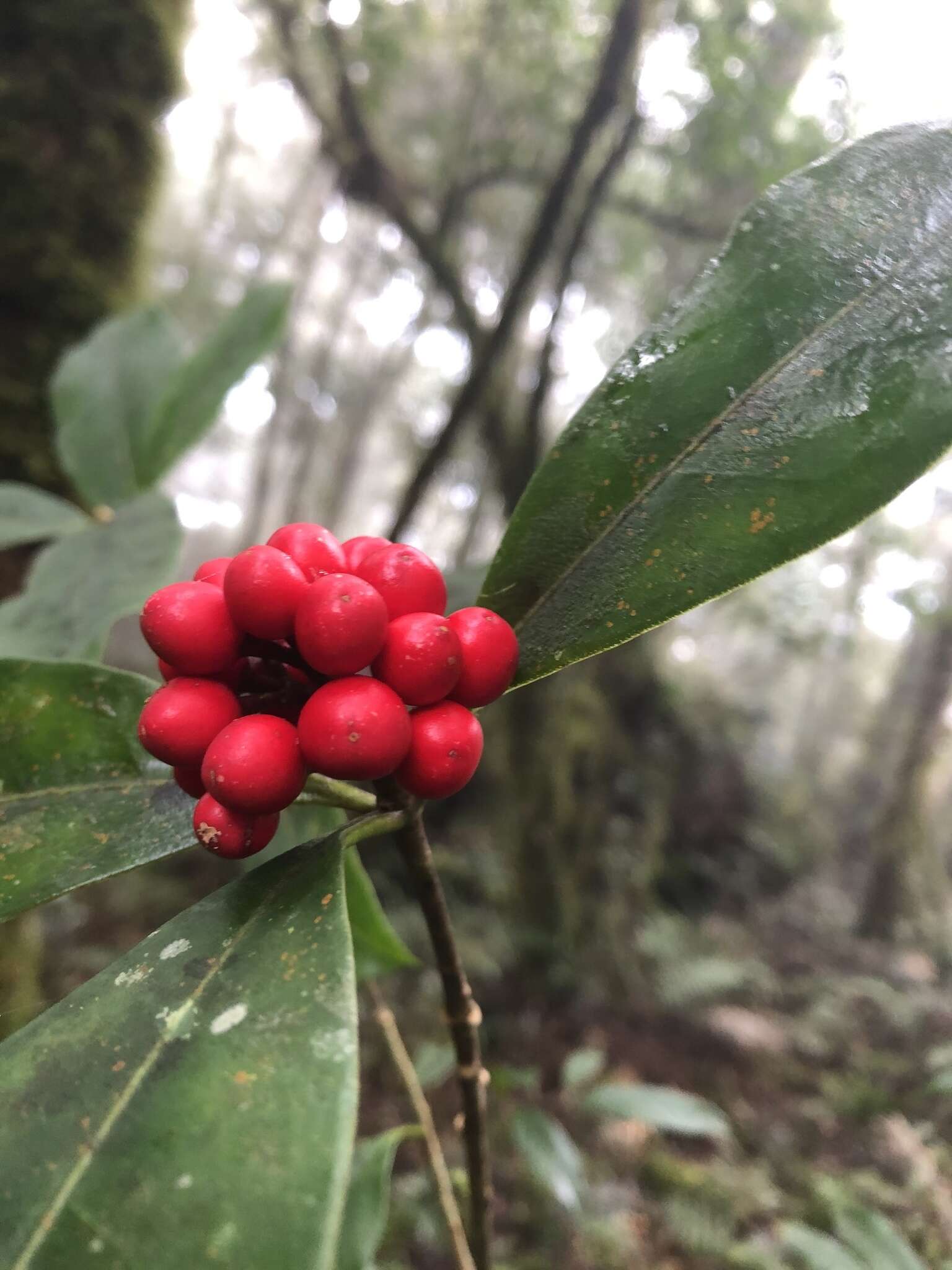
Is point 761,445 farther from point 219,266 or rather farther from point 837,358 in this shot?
point 219,266

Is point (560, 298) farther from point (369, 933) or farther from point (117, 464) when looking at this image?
point (369, 933)

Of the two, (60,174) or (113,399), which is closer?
(113,399)

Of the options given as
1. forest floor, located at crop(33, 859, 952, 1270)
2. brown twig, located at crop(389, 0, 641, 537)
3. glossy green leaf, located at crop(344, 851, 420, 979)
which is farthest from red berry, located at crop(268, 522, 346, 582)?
brown twig, located at crop(389, 0, 641, 537)

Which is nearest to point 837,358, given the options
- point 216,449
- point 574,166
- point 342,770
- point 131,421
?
point 342,770

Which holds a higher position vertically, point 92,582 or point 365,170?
point 365,170

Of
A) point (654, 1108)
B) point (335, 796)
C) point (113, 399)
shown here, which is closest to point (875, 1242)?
point (654, 1108)

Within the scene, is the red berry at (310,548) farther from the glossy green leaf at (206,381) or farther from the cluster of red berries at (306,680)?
the glossy green leaf at (206,381)
